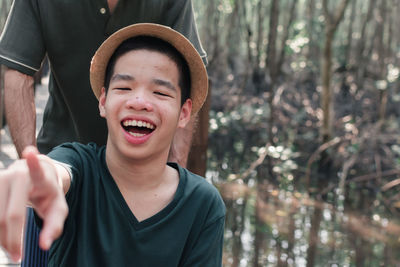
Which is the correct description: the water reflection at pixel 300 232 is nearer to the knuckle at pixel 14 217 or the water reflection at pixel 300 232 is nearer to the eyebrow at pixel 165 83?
the eyebrow at pixel 165 83

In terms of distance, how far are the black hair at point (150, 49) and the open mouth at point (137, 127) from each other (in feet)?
0.62

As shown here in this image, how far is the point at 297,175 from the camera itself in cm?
821

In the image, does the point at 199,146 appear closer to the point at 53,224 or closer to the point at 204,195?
the point at 204,195

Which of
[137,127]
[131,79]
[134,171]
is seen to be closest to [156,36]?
[131,79]

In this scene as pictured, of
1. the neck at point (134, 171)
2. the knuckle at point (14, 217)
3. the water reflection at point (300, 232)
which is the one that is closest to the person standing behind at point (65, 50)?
the neck at point (134, 171)

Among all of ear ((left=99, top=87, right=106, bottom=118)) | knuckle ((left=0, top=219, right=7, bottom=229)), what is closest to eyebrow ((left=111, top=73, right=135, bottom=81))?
ear ((left=99, top=87, right=106, bottom=118))

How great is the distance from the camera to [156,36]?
5.32 ft

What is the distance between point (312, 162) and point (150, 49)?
7125mm

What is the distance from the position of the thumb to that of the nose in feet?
1.87

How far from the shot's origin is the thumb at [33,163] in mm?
872

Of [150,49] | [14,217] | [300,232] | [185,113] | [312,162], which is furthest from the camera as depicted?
[312,162]

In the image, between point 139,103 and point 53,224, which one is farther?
point 139,103

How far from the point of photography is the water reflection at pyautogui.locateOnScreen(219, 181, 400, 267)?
5504 millimetres

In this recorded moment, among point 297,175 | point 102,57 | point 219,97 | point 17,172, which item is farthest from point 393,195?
point 17,172
